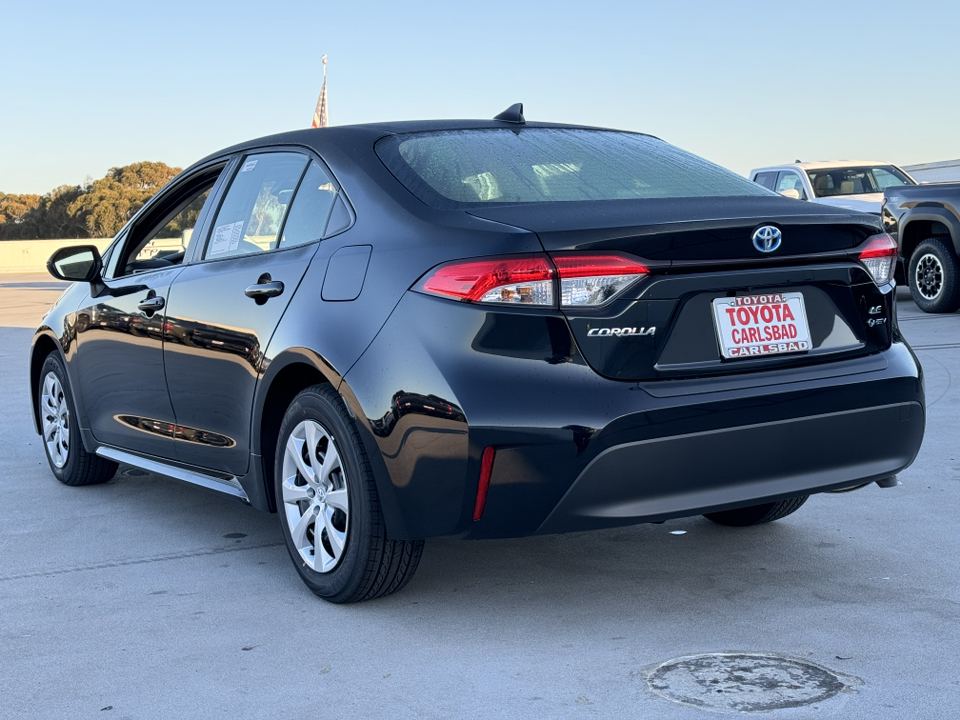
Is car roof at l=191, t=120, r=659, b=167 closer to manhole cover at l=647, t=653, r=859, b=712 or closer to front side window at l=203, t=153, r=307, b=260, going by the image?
front side window at l=203, t=153, r=307, b=260

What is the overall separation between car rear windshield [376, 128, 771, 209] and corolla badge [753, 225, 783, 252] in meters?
0.37

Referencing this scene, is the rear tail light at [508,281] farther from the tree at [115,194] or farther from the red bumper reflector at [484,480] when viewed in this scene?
the tree at [115,194]

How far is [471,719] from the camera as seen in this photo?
3004 mm

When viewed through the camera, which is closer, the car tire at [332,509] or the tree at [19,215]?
the car tire at [332,509]

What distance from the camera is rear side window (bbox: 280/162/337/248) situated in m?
4.15

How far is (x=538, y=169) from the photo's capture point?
4.10m

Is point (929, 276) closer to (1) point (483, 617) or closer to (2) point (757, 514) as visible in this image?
(2) point (757, 514)

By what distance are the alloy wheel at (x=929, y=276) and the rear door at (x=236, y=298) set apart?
9.81 m

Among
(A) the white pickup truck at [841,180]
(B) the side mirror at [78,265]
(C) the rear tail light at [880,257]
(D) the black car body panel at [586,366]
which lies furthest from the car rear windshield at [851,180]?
(D) the black car body panel at [586,366]

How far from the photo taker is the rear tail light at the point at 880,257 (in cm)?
382

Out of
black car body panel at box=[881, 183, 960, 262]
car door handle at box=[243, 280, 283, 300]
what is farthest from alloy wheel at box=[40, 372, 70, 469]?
black car body panel at box=[881, 183, 960, 262]

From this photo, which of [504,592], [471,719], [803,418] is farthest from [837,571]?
[471,719]

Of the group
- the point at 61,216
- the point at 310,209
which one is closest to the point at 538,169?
the point at 310,209

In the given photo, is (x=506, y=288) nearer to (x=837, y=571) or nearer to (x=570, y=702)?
(x=570, y=702)
